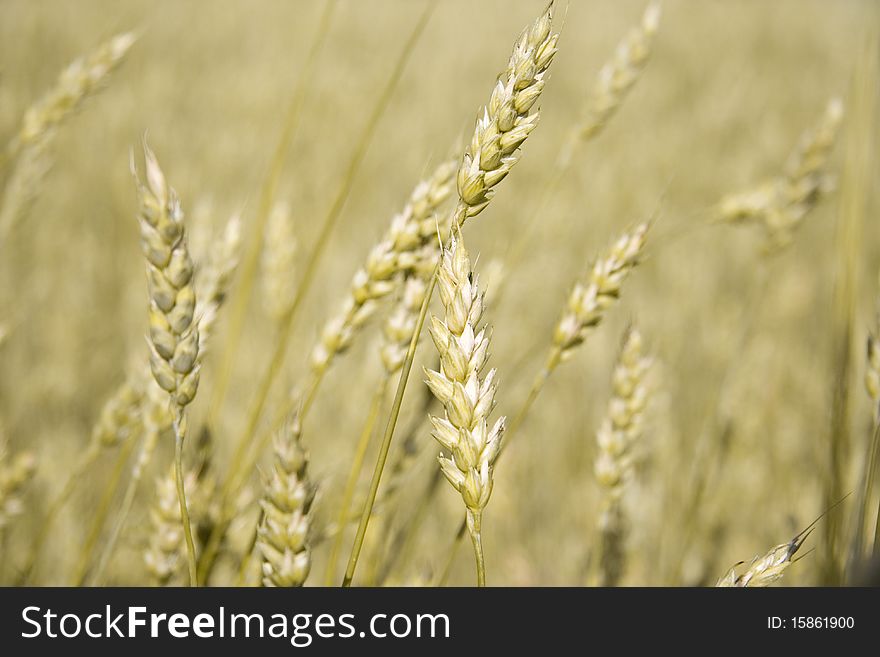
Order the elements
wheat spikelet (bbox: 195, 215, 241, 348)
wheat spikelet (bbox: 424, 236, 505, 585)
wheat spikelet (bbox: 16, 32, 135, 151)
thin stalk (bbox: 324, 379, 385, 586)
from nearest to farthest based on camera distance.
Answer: wheat spikelet (bbox: 424, 236, 505, 585), thin stalk (bbox: 324, 379, 385, 586), wheat spikelet (bbox: 195, 215, 241, 348), wheat spikelet (bbox: 16, 32, 135, 151)

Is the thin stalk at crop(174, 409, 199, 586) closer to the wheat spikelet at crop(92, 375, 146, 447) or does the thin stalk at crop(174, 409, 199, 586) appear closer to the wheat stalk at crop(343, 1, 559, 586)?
the wheat stalk at crop(343, 1, 559, 586)

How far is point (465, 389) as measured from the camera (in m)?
0.46

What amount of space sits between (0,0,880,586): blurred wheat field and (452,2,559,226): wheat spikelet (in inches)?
4.6

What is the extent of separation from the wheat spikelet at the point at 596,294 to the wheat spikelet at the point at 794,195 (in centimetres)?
48

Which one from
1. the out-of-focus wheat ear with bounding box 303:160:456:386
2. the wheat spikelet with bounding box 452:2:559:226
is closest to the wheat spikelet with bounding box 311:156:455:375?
the out-of-focus wheat ear with bounding box 303:160:456:386

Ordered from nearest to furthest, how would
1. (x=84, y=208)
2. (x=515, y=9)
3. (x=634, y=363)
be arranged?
(x=634, y=363), (x=84, y=208), (x=515, y=9)

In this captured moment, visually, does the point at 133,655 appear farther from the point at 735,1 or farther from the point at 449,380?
the point at 735,1

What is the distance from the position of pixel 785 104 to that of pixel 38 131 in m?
4.56

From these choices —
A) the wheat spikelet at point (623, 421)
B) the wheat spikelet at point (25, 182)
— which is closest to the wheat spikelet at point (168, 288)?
the wheat spikelet at point (623, 421)

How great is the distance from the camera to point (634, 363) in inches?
29.7

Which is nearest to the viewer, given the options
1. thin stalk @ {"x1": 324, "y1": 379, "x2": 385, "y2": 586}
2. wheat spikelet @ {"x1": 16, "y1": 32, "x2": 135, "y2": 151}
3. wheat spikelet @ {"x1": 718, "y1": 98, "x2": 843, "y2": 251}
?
thin stalk @ {"x1": 324, "y1": 379, "x2": 385, "y2": 586}

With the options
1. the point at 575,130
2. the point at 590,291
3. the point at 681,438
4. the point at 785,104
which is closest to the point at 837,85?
the point at 785,104

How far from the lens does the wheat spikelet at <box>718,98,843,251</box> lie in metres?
1.03

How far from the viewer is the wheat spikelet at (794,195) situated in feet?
3.37
